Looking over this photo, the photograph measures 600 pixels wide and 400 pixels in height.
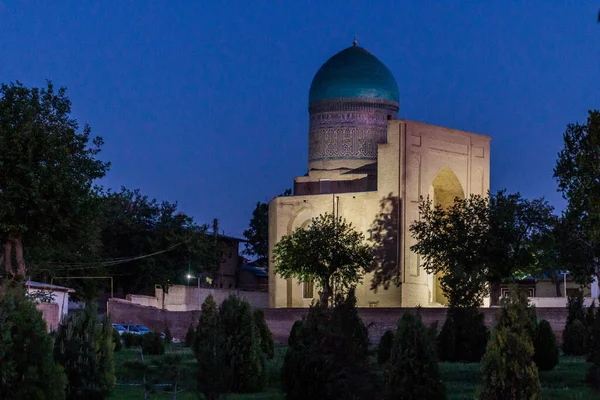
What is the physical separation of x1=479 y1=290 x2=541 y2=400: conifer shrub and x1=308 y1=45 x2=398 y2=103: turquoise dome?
30360 millimetres

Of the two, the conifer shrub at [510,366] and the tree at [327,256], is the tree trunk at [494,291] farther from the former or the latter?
the conifer shrub at [510,366]

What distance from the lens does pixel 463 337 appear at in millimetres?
19062

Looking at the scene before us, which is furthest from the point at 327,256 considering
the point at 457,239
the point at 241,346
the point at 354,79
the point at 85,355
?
the point at 85,355

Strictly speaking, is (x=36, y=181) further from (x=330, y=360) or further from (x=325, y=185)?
(x=325, y=185)

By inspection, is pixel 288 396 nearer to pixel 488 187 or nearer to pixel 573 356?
pixel 573 356

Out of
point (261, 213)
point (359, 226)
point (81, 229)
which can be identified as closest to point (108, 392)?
point (81, 229)

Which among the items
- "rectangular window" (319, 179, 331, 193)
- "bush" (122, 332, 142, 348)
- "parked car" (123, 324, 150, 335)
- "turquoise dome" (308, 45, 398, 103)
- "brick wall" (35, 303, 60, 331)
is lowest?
"bush" (122, 332, 142, 348)

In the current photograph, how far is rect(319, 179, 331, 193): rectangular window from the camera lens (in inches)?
1583

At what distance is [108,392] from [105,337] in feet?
2.58

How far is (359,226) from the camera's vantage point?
122 feet

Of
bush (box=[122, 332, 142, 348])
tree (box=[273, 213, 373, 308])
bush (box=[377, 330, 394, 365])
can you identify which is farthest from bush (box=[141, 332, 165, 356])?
tree (box=[273, 213, 373, 308])

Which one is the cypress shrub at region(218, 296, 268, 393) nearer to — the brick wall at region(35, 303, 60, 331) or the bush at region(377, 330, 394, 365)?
the bush at region(377, 330, 394, 365)

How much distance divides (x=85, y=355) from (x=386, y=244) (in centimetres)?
2512

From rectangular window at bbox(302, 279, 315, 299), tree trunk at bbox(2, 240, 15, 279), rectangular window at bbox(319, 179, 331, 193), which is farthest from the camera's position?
rectangular window at bbox(319, 179, 331, 193)
